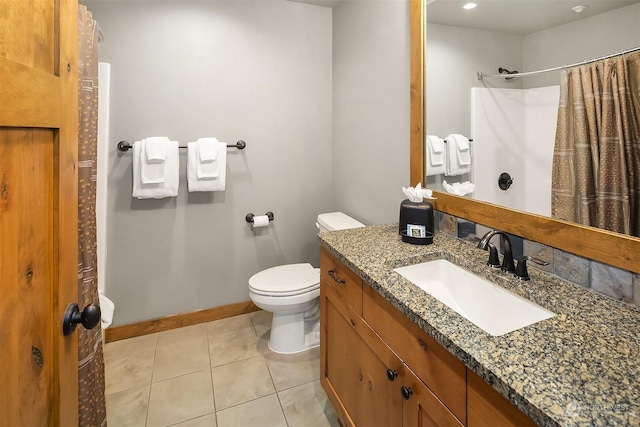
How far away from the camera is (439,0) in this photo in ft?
5.28

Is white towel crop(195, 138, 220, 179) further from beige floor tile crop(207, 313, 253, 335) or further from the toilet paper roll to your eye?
beige floor tile crop(207, 313, 253, 335)

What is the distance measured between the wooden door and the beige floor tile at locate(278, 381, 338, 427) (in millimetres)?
1118

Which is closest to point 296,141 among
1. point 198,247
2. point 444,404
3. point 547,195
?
point 198,247

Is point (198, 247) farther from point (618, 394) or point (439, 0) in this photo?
point (618, 394)

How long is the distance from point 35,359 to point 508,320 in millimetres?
1218

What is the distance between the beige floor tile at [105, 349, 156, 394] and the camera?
A: 6.37 feet

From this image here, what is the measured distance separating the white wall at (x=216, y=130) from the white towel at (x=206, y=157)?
0.16 metres

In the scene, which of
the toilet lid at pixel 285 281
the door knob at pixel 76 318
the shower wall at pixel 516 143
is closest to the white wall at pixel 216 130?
the toilet lid at pixel 285 281

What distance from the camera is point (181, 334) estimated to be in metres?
2.45

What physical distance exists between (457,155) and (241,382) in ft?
5.54

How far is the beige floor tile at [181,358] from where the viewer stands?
204 centimetres

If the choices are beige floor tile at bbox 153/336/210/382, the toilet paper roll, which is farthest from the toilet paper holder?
beige floor tile at bbox 153/336/210/382

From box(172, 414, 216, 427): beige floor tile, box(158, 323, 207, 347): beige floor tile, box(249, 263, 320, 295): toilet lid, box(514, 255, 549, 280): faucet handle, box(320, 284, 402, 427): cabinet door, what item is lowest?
box(172, 414, 216, 427): beige floor tile

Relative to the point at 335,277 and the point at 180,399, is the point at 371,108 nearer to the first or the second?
the point at 335,277
